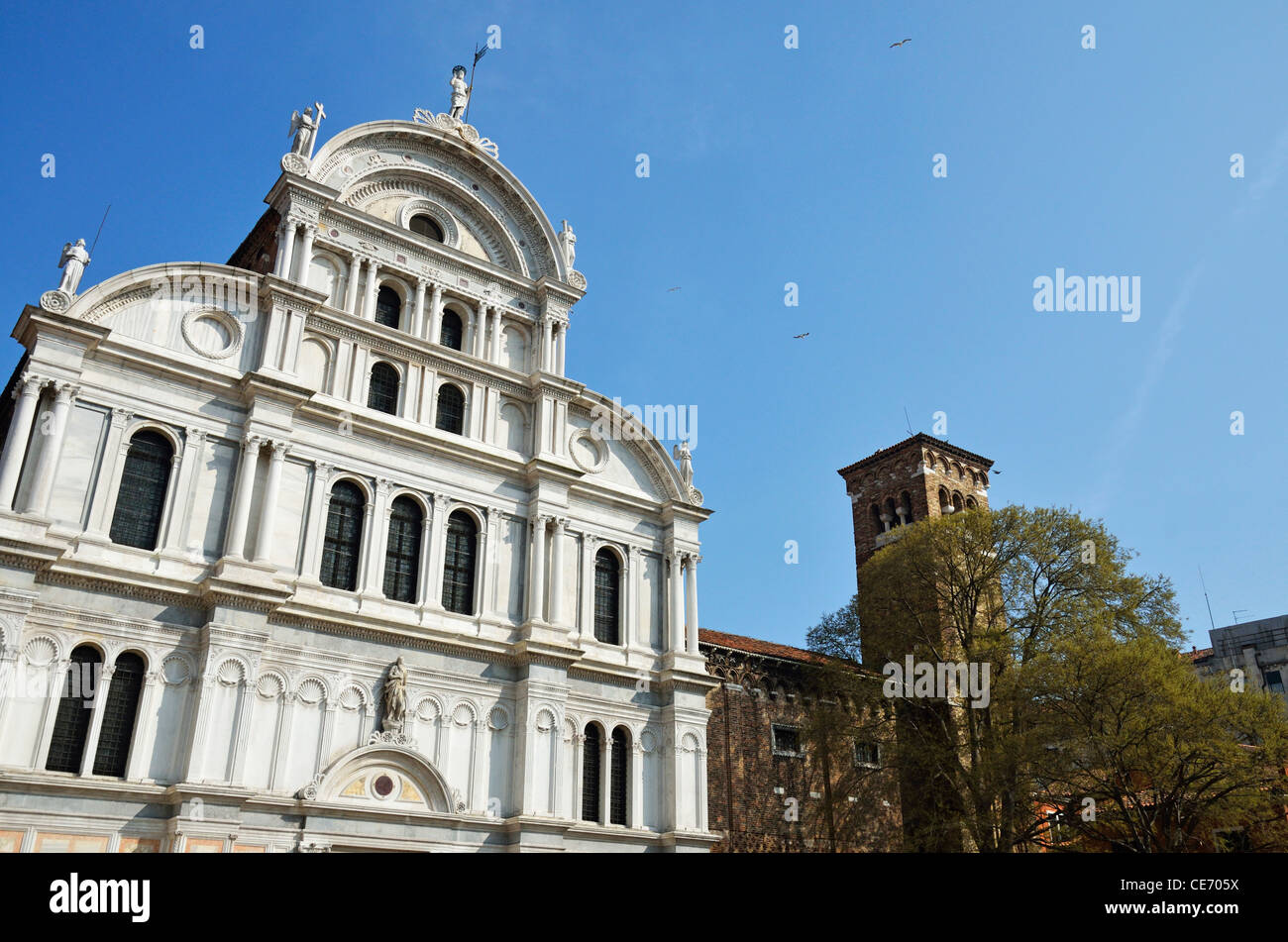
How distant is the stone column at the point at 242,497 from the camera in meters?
21.0

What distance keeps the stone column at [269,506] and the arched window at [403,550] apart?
9.54 feet

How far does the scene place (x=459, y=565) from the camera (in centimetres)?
2498

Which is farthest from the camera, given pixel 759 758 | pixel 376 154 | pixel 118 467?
pixel 759 758

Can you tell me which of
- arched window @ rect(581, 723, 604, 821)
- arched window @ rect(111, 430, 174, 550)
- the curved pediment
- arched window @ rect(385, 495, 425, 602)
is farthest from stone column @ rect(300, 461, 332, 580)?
arched window @ rect(581, 723, 604, 821)

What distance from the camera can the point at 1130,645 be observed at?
24719 millimetres

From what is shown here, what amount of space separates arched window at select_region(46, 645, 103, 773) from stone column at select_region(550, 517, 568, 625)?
1034 centimetres

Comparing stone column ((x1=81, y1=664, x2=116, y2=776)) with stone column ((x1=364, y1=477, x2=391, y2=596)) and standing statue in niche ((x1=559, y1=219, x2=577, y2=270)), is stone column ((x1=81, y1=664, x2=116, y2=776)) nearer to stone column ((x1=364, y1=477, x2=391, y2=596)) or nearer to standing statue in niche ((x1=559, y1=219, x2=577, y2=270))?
stone column ((x1=364, y1=477, x2=391, y2=596))

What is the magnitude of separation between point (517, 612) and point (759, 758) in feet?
34.6

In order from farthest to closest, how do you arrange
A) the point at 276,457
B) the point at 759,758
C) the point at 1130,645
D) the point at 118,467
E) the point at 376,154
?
the point at 759,758
the point at 376,154
the point at 1130,645
the point at 276,457
the point at 118,467

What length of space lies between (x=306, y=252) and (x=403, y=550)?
784 cm

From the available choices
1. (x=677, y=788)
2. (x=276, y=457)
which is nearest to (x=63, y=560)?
(x=276, y=457)

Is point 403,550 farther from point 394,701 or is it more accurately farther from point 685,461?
point 685,461

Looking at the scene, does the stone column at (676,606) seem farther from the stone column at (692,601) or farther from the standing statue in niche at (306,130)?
the standing statue in niche at (306,130)
